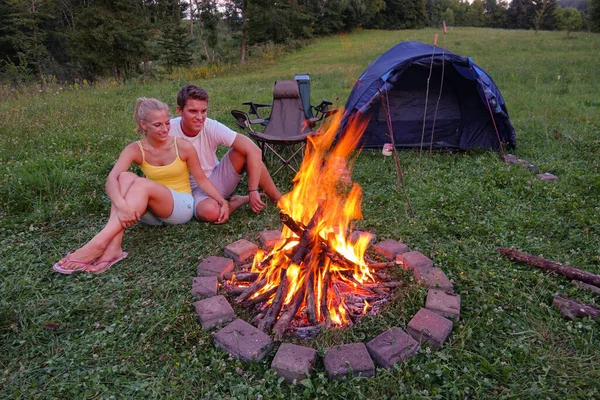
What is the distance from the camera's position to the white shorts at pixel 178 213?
3.54m

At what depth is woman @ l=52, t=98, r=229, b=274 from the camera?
122 inches

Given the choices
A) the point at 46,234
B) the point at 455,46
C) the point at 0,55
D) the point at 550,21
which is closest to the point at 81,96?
the point at 46,234

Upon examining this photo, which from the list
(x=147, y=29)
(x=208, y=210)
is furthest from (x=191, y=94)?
(x=147, y=29)

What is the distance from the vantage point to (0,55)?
25.6 m

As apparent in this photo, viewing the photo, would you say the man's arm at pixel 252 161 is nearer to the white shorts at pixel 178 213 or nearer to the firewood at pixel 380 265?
the white shorts at pixel 178 213

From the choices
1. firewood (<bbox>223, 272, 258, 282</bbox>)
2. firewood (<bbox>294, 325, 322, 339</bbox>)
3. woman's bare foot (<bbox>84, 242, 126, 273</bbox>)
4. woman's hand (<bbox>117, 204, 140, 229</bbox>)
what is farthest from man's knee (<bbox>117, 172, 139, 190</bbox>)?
firewood (<bbox>294, 325, 322, 339</bbox>)

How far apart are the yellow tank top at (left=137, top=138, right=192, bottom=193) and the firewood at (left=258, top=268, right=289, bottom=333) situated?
149 centimetres

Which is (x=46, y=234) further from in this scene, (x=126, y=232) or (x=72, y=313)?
(x=72, y=313)

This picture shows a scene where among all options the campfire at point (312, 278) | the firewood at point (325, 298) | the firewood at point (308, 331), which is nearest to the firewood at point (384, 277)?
the campfire at point (312, 278)

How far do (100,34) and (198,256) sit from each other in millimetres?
20106

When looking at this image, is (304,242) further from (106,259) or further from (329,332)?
(106,259)

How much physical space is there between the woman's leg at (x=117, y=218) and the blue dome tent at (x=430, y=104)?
3.28 meters

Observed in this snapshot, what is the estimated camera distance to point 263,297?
265 centimetres

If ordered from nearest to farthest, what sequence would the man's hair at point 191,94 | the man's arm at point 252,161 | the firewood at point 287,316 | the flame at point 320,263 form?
the firewood at point 287,316 < the flame at point 320,263 < the man's hair at point 191,94 < the man's arm at point 252,161
